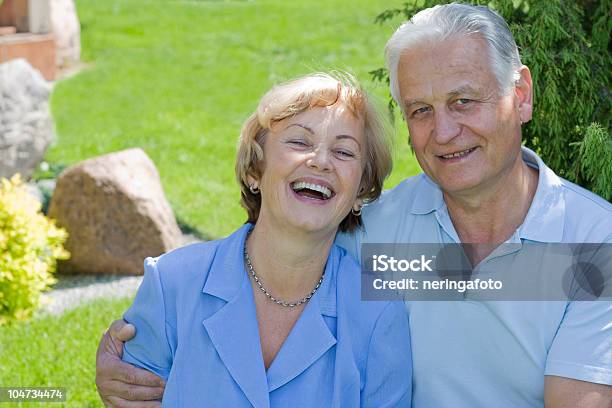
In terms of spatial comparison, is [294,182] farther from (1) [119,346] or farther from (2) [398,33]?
(1) [119,346]

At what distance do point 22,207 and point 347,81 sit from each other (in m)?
3.52

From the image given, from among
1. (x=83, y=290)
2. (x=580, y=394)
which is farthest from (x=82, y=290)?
(x=580, y=394)

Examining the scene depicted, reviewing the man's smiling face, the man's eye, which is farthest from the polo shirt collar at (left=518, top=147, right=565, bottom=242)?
the man's eye

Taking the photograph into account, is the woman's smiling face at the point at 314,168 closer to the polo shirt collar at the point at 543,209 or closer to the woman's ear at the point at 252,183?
the woman's ear at the point at 252,183

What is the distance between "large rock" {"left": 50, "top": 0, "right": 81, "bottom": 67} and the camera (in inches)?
451

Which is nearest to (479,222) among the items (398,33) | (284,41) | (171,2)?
(398,33)

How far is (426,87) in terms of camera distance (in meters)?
2.84

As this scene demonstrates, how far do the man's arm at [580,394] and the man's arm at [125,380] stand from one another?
49.0 inches

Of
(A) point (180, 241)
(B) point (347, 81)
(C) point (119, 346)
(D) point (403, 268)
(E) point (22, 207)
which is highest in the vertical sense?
(B) point (347, 81)

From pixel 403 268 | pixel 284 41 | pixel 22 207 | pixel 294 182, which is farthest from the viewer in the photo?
pixel 284 41

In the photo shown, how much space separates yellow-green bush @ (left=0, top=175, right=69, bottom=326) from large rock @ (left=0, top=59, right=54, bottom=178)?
2.13 m

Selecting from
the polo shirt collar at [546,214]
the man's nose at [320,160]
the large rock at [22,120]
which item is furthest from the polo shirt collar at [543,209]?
the large rock at [22,120]

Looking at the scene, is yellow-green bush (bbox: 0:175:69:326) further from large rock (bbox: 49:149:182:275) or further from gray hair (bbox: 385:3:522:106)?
gray hair (bbox: 385:3:522:106)

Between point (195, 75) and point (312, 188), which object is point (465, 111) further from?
point (195, 75)
